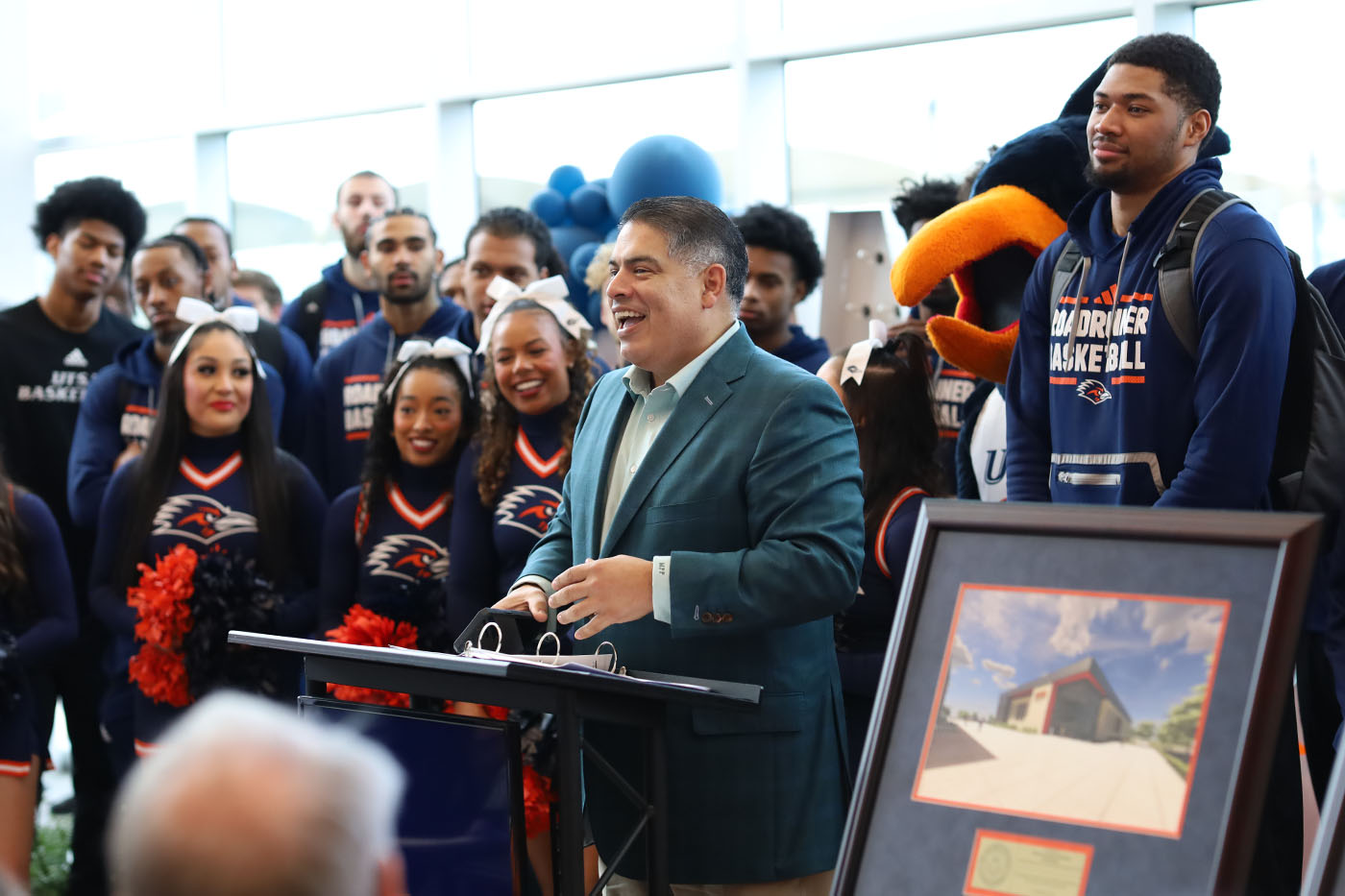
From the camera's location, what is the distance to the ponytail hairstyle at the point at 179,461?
3.79 meters

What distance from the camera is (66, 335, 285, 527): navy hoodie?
4.34 metres

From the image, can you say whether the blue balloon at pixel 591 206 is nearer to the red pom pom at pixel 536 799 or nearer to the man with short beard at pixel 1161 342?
the red pom pom at pixel 536 799

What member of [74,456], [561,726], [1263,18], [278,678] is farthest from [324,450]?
[1263,18]

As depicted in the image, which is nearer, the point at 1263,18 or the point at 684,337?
the point at 684,337

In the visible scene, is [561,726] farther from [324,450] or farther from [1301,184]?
[1301,184]

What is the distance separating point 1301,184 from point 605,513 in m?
4.65

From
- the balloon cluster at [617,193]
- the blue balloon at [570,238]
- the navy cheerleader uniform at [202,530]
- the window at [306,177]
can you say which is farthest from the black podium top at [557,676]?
the window at [306,177]

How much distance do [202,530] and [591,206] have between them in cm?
298

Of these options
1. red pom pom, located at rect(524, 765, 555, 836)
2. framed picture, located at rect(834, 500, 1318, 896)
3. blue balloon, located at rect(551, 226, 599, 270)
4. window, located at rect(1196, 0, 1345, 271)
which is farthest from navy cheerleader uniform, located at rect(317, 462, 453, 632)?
window, located at rect(1196, 0, 1345, 271)

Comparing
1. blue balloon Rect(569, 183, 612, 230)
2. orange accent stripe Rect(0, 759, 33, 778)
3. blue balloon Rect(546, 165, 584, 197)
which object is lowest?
orange accent stripe Rect(0, 759, 33, 778)

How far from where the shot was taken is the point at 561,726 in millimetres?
1779

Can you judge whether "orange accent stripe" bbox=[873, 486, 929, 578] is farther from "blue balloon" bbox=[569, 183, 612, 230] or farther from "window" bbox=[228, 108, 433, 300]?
"window" bbox=[228, 108, 433, 300]

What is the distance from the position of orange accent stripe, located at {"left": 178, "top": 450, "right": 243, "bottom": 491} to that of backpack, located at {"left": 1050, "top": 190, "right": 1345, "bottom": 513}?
8.64ft

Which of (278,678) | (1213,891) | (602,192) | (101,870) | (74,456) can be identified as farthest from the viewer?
(602,192)
